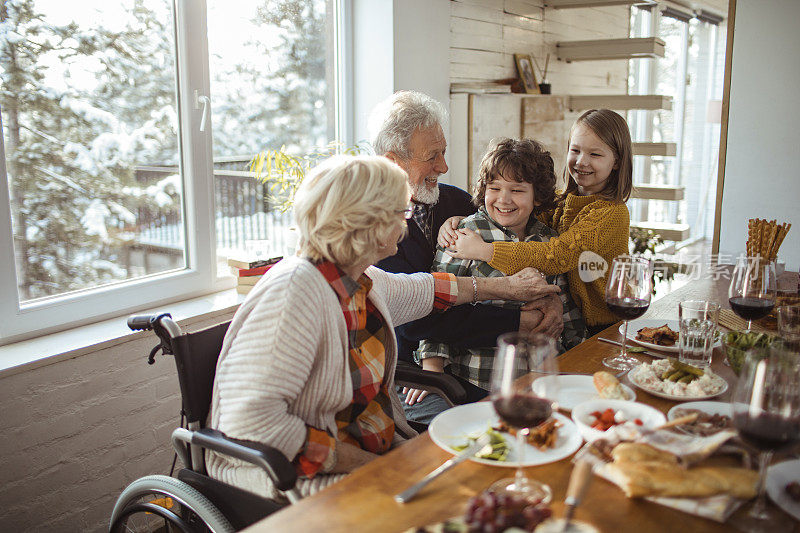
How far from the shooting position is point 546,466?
118 cm

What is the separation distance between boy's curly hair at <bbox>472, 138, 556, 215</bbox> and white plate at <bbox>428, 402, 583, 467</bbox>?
0.93 meters

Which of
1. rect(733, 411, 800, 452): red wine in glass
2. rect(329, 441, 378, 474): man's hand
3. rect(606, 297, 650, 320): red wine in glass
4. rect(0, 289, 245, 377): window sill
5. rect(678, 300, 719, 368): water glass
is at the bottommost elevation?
rect(329, 441, 378, 474): man's hand

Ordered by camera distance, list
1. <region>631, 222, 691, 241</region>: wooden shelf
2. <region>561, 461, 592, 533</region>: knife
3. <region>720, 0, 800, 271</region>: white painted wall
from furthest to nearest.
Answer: <region>631, 222, 691, 241</region>: wooden shelf, <region>720, 0, 800, 271</region>: white painted wall, <region>561, 461, 592, 533</region>: knife

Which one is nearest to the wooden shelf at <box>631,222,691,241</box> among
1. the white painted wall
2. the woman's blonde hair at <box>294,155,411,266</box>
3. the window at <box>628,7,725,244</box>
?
the white painted wall

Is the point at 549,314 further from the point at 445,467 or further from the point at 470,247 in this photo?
the point at 445,467

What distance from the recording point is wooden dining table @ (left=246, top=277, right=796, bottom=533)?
1005mm

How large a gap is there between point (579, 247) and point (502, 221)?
0.24 meters

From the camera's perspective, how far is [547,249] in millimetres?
2121

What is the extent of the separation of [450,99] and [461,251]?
1.86m

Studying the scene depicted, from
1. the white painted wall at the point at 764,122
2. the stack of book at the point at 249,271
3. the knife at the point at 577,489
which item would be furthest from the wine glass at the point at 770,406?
the white painted wall at the point at 764,122

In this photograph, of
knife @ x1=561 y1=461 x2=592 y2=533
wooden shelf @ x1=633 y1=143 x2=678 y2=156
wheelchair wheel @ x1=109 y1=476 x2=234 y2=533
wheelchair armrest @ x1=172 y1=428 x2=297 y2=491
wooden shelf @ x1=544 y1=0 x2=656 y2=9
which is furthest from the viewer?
wooden shelf @ x1=633 y1=143 x2=678 y2=156

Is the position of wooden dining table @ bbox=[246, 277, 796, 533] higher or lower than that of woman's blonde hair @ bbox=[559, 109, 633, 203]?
lower

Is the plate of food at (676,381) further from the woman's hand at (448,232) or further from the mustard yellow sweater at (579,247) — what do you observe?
the woman's hand at (448,232)

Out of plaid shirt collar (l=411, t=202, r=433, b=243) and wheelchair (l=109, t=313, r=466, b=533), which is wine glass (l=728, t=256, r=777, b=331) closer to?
plaid shirt collar (l=411, t=202, r=433, b=243)
